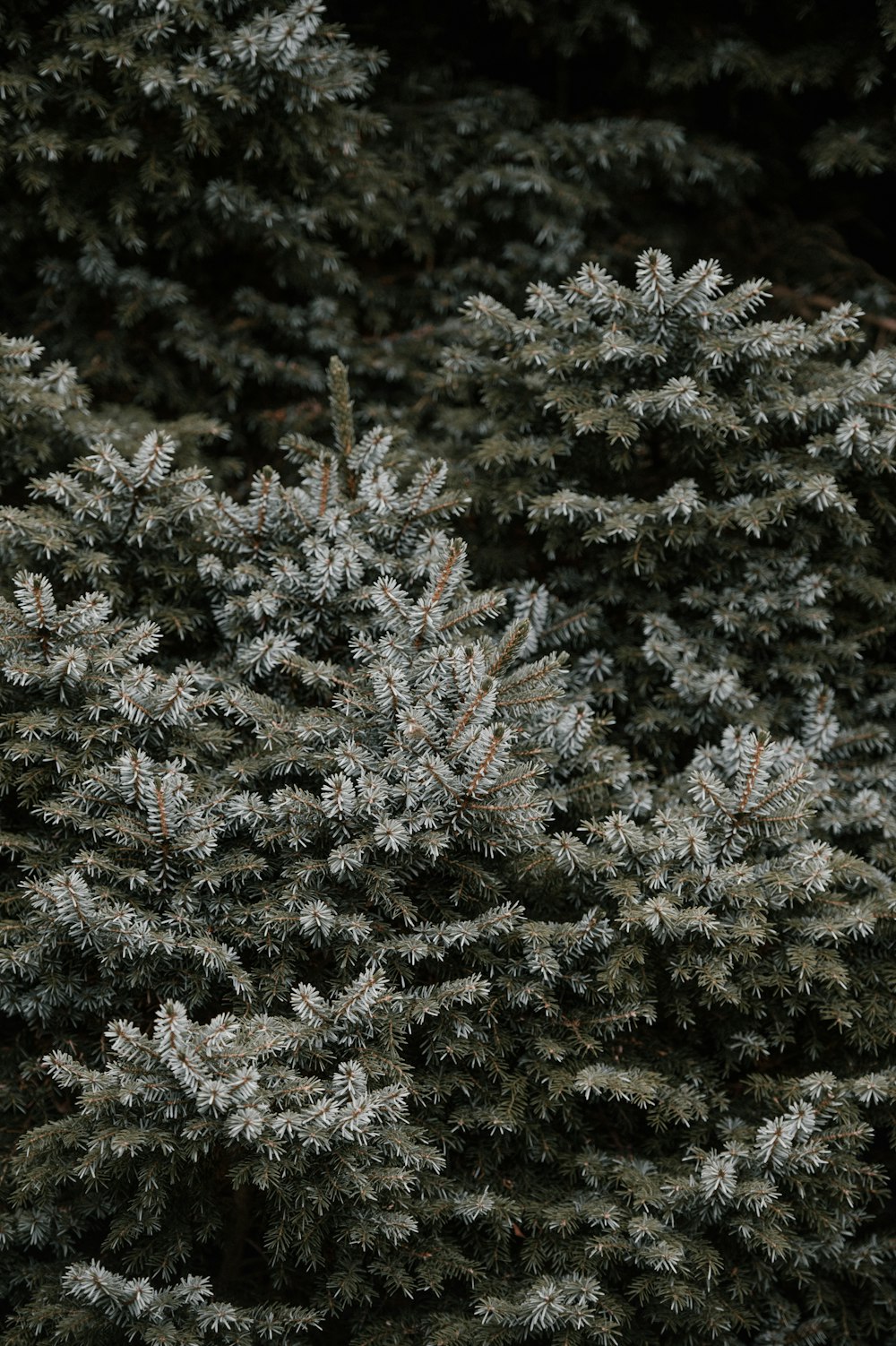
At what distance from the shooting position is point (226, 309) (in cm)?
331

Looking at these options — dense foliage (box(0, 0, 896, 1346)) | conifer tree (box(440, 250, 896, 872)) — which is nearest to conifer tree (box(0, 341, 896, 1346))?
dense foliage (box(0, 0, 896, 1346))

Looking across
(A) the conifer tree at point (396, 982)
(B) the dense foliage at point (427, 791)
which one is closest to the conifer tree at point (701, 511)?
(B) the dense foliage at point (427, 791)

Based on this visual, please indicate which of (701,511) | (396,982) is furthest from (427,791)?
(701,511)

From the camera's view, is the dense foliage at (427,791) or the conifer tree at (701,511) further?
the conifer tree at (701,511)

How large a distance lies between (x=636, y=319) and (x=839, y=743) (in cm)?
118

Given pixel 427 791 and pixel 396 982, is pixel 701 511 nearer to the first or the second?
pixel 427 791

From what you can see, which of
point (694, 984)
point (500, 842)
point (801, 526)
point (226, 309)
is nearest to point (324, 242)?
point (226, 309)

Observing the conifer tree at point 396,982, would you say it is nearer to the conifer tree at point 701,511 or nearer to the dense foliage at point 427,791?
the dense foliage at point 427,791

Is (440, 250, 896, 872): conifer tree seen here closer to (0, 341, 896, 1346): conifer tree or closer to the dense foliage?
the dense foliage

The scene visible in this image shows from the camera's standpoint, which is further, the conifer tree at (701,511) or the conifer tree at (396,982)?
the conifer tree at (701,511)

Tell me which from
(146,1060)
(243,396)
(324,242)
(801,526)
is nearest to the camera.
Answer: (146,1060)

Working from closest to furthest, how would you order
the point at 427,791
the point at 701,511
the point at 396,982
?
the point at 427,791 → the point at 396,982 → the point at 701,511

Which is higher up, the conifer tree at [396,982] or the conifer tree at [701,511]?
the conifer tree at [701,511]

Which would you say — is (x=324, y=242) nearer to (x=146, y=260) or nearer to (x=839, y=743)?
(x=146, y=260)
